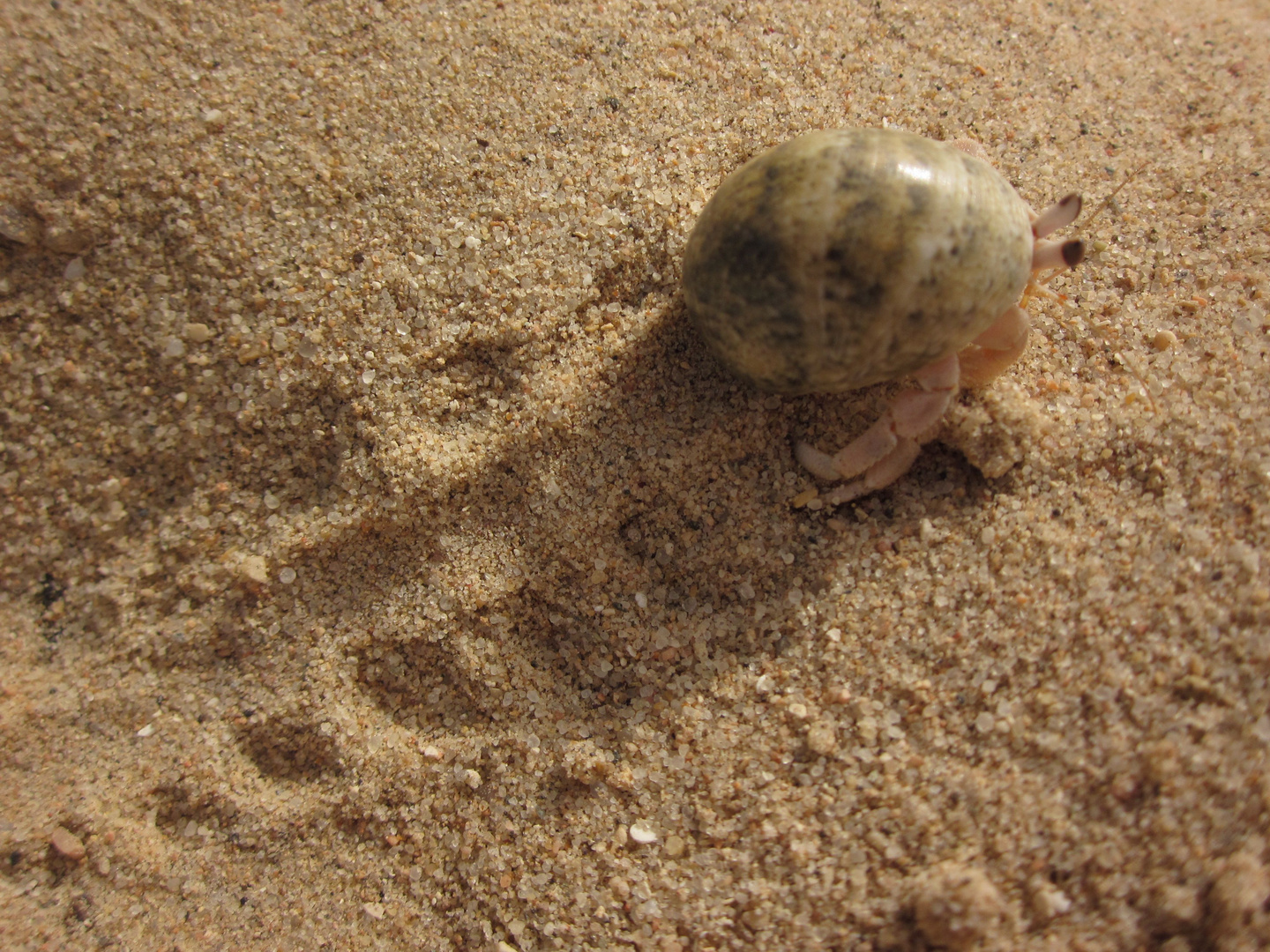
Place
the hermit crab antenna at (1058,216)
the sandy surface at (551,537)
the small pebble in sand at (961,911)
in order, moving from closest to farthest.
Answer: the small pebble in sand at (961,911)
the sandy surface at (551,537)
the hermit crab antenna at (1058,216)

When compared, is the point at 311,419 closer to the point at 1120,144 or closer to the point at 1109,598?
the point at 1109,598

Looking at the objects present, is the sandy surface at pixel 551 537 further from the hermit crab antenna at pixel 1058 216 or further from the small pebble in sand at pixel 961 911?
the hermit crab antenna at pixel 1058 216

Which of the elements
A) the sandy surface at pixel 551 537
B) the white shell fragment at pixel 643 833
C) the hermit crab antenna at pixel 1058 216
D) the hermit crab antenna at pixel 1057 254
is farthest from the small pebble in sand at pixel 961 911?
the hermit crab antenna at pixel 1058 216

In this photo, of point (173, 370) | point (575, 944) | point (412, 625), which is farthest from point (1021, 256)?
point (173, 370)

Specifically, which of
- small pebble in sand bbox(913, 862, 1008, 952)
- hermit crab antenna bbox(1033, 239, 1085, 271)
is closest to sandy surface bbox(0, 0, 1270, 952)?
small pebble in sand bbox(913, 862, 1008, 952)

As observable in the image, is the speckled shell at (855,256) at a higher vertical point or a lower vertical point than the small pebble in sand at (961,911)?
Answer: higher

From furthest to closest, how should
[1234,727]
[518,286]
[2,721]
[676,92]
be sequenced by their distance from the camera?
[676,92]
[518,286]
[2,721]
[1234,727]
